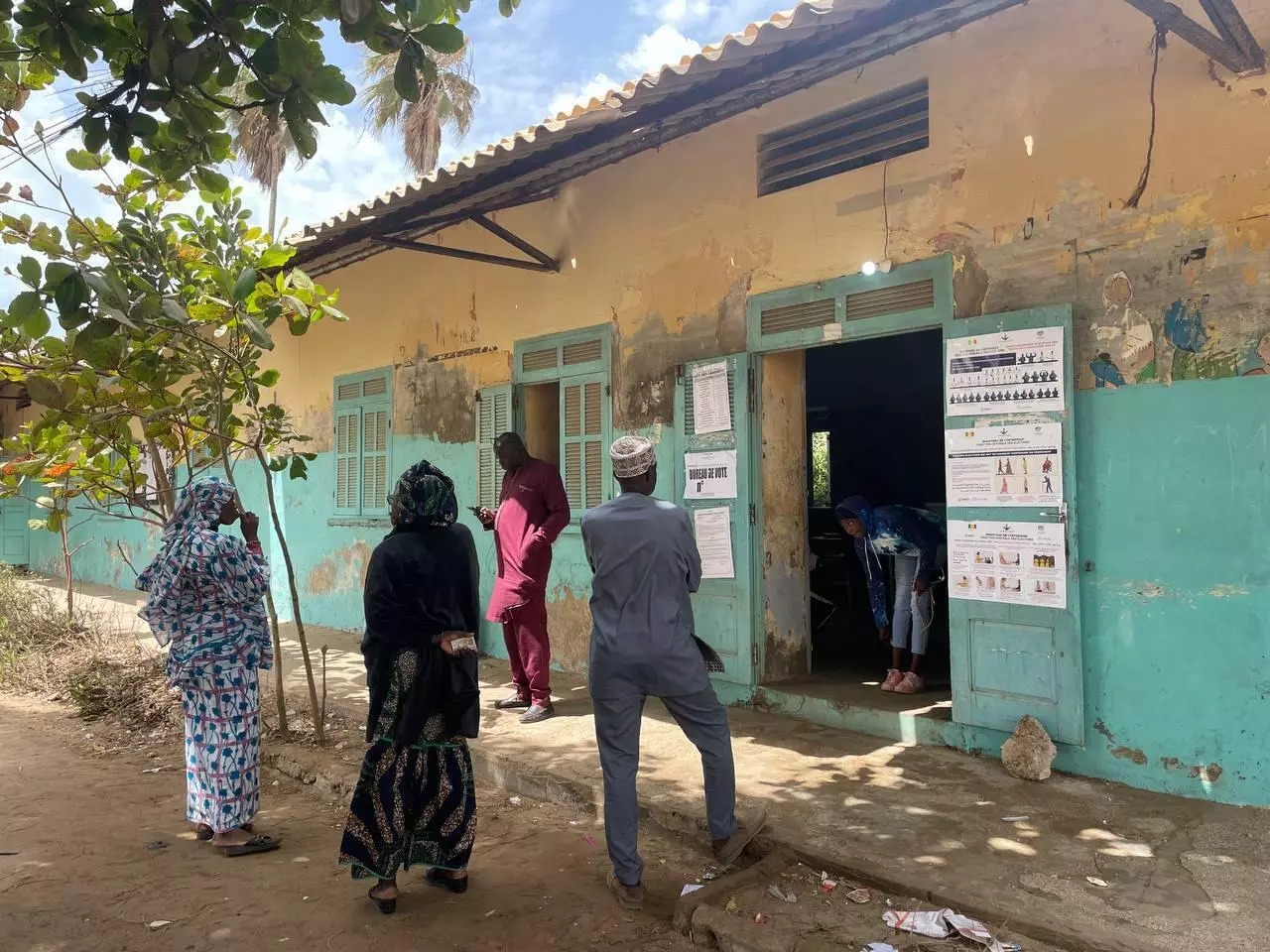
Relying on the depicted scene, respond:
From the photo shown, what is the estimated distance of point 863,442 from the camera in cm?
1090

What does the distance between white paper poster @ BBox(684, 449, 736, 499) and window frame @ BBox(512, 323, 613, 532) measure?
2.32ft

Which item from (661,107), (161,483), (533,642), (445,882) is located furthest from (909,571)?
(161,483)

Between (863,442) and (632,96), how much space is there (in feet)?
23.5

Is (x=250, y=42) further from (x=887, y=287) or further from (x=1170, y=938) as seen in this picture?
(x=1170, y=938)

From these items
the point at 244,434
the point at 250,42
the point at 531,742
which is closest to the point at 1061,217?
the point at 250,42

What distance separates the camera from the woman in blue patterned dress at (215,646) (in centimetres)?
361

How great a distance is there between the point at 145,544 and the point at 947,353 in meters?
12.0

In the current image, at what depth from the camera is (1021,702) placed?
13.6 feet

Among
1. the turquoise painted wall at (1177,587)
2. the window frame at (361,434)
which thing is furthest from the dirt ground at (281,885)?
the window frame at (361,434)

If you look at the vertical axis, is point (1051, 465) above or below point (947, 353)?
below

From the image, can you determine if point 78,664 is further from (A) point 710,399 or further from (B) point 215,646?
(A) point 710,399

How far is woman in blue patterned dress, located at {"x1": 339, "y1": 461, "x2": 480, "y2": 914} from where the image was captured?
3.12 m

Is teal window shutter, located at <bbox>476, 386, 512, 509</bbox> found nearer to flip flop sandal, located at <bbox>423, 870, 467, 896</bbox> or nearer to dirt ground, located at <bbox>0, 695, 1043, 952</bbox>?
dirt ground, located at <bbox>0, 695, 1043, 952</bbox>

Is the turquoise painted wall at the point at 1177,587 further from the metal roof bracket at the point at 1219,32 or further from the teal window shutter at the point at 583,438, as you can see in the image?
the teal window shutter at the point at 583,438
